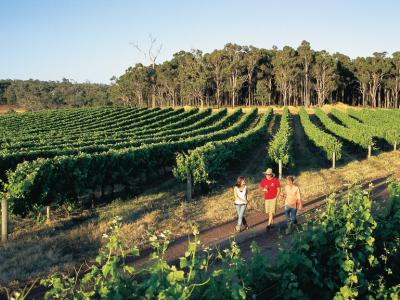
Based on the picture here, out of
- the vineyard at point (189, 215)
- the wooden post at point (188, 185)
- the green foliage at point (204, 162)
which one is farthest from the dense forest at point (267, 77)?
the wooden post at point (188, 185)

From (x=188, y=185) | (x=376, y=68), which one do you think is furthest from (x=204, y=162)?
(x=376, y=68)

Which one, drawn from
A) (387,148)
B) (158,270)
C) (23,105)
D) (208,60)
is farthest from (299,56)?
(158,270)

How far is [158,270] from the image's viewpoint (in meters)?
4.17

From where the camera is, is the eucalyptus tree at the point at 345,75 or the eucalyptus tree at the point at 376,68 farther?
the eucalyptus tree at the point at 345,75

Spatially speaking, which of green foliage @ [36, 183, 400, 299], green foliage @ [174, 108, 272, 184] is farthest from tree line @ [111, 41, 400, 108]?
green foliage @ [36, 183, 400, 299]

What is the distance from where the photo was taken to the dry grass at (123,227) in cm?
1072

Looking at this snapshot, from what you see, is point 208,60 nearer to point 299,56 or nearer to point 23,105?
point 299,56

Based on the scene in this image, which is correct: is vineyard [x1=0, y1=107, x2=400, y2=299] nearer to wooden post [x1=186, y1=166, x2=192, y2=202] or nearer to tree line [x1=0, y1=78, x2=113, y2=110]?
wooden post [x1=186, y1=166, x2=192, y2=202]

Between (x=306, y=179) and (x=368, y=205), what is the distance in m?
14.9

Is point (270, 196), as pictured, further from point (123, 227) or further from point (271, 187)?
point (123, 227)

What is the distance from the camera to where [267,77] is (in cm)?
9475

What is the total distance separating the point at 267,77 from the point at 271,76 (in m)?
1.02

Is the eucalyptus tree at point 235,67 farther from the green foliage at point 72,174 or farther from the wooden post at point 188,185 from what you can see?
the wooden post at point 188,185

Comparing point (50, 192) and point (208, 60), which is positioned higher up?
point (208, 60)
